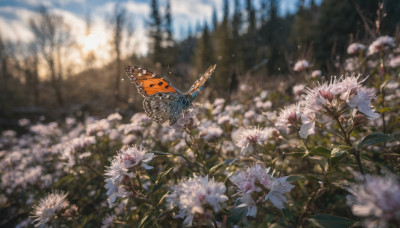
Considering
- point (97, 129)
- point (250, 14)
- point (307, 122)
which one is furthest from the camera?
point (250, 14)

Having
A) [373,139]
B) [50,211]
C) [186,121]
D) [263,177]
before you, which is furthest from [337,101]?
[50,211]

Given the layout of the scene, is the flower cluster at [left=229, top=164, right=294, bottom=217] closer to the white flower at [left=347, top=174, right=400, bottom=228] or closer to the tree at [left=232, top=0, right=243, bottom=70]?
the white flower at [left=347, top=174, right=400, bottom=228]

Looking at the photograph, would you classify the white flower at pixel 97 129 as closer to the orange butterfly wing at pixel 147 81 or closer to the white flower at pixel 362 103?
the orange butterfly wing at pixel 147 81

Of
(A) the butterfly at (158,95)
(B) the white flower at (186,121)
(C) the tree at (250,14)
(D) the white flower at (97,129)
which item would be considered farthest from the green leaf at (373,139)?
(C) the tree at (250,14)

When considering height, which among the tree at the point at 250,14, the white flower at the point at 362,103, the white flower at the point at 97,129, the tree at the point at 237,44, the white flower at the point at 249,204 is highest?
the tree at the point at 250,14

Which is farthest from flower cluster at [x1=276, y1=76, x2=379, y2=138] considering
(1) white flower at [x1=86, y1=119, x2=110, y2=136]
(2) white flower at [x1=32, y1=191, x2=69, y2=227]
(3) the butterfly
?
(1) white flower at [x1=86, y1=119, x2=110, y2=136]

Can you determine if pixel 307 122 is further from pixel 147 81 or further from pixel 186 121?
pixel 147 81

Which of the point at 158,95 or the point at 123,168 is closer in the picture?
the point at 123,168
